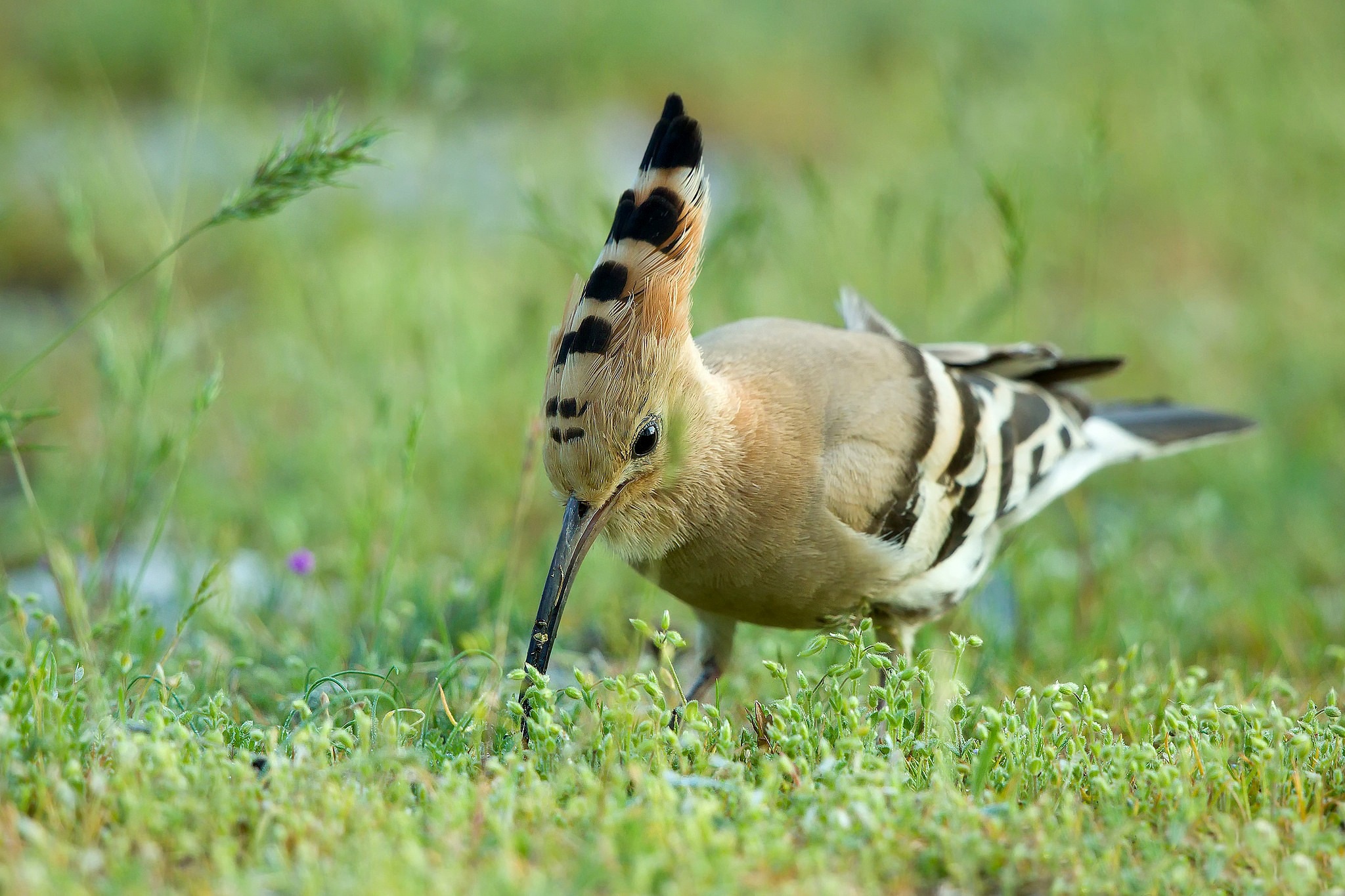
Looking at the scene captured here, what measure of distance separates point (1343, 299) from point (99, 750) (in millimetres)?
4823

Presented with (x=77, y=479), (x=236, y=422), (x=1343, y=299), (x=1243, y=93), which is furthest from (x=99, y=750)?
(x=1243, y=93)

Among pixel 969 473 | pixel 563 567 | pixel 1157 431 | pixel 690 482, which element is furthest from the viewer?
pixel 1157 431

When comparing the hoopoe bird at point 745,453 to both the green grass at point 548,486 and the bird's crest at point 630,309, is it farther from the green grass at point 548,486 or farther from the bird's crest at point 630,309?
the green grass at point 548,486

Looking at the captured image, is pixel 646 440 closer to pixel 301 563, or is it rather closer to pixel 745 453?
pixel 745 453

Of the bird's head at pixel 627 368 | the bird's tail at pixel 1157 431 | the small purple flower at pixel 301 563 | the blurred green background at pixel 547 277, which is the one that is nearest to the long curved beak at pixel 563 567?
the bird's head at pixel 627 368

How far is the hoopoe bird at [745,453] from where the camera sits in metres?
2.44

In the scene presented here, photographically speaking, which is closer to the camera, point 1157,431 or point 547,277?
point 1157,431

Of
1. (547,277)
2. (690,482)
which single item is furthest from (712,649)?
(547,277)

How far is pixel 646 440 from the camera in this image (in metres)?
2.51

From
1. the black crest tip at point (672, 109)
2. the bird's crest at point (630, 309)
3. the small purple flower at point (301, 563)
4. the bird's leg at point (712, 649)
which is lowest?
the bird's leg at point (712, 649)

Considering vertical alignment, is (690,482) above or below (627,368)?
below

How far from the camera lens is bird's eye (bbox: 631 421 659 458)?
2.49m

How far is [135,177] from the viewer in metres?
4.95

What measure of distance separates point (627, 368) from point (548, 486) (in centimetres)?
199
